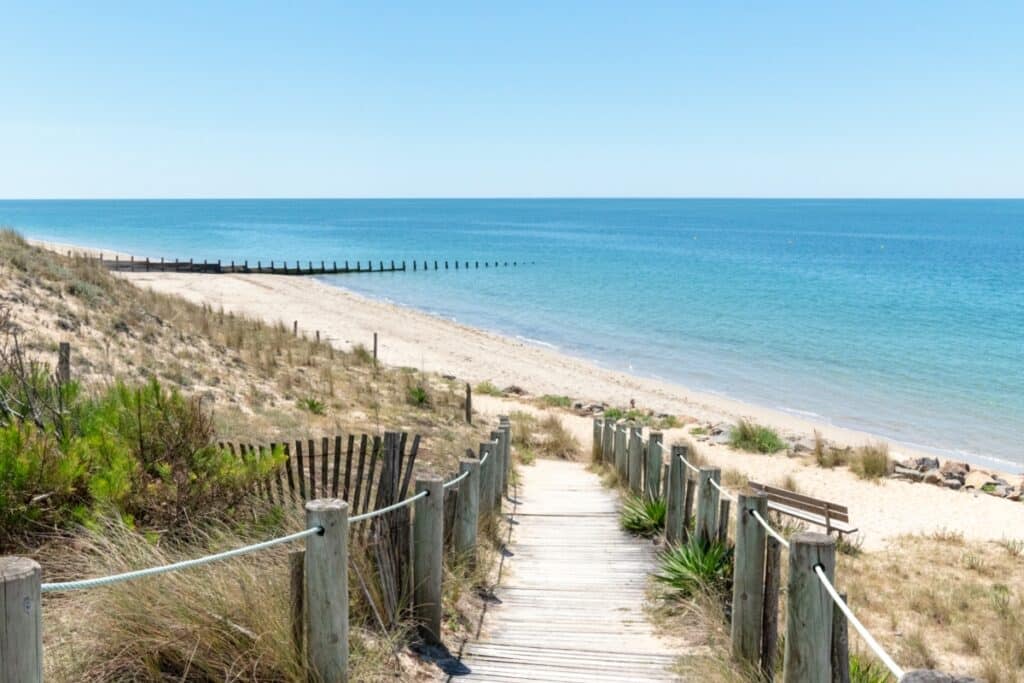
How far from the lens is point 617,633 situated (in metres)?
6.45

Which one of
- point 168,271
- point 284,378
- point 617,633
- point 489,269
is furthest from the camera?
point 489,269

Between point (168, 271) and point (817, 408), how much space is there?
5036 cm

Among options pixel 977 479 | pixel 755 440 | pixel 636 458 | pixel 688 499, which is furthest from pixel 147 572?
pixel 977 479

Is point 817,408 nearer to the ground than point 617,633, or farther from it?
nearer to the ground

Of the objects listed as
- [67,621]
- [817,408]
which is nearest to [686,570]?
[67,621]

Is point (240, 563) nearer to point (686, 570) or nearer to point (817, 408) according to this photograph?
point (686, 570)

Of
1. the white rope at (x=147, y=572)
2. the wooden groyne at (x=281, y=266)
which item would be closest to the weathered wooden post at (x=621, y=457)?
the white rope at (x=147, y=572)

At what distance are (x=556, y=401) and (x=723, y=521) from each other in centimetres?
2039

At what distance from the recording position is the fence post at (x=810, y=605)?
4.36 m

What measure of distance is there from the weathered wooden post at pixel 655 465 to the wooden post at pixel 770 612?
462 centimetres

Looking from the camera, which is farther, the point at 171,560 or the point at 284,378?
the point at 284,378

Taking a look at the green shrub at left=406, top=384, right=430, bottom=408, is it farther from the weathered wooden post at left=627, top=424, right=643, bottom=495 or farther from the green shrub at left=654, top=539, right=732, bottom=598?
the green shrub at left=654, top=539, right=732, bottom=598

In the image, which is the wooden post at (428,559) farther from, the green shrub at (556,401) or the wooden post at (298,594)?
the green shrub at (556,401)

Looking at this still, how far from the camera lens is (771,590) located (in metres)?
5.37
